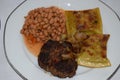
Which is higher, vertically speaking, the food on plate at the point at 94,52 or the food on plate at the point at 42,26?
Answer: the food on plate at the point at 42,26

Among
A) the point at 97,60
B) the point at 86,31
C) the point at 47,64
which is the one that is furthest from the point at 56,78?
the point at 86,31

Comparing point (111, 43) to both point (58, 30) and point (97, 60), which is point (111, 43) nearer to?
point (97, 60)

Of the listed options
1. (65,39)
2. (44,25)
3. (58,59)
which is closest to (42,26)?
(44,25)

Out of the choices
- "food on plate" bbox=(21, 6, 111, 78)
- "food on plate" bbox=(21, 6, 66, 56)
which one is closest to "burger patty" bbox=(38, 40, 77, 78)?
"food on plate" bbox=(21, 6, 111, 78)

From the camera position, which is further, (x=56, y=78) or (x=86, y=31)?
(x=86, y=31)

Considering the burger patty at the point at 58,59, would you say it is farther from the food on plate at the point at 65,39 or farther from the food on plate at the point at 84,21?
the food on plate at the point at 84,21

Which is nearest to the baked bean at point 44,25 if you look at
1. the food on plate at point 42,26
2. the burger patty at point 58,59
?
the food on plate at point 42,26
